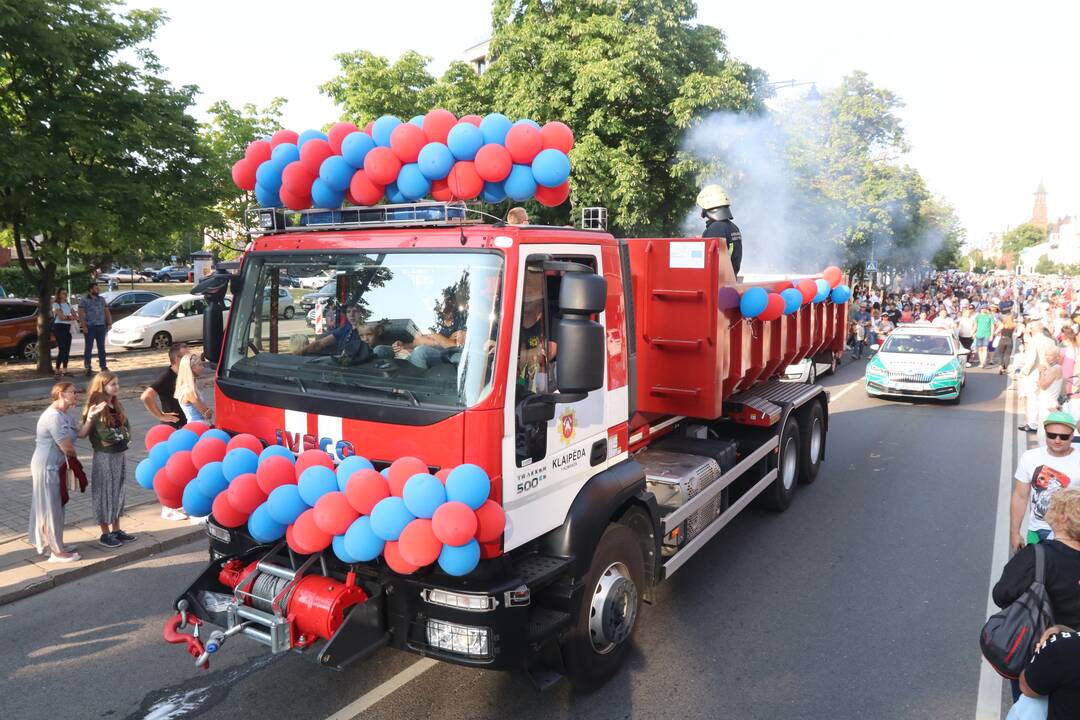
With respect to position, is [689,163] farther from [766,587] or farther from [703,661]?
[703,661]

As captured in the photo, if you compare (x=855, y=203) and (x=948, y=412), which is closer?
(x=948, y=412)

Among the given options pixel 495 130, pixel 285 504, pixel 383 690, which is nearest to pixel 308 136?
pixel 495 130

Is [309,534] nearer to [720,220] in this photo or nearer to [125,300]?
[720,220]

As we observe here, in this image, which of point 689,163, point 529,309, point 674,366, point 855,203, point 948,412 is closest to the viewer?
point 529,309

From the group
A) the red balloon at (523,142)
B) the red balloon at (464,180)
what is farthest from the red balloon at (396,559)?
the red balloon at (523,142)

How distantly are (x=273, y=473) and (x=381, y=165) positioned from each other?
188 cm

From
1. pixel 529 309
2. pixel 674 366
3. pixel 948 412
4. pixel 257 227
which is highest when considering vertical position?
pixel 257 227

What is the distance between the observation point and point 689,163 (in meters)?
16.6

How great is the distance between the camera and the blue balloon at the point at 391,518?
328 cm

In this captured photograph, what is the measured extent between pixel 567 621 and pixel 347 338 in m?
1.95

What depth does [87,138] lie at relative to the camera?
12.5m

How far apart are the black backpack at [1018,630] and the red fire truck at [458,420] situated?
1.94 m

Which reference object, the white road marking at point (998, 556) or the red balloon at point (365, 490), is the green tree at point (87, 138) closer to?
the red balloon at point (365, 490)

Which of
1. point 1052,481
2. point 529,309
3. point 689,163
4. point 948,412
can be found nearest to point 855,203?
point 689,163
